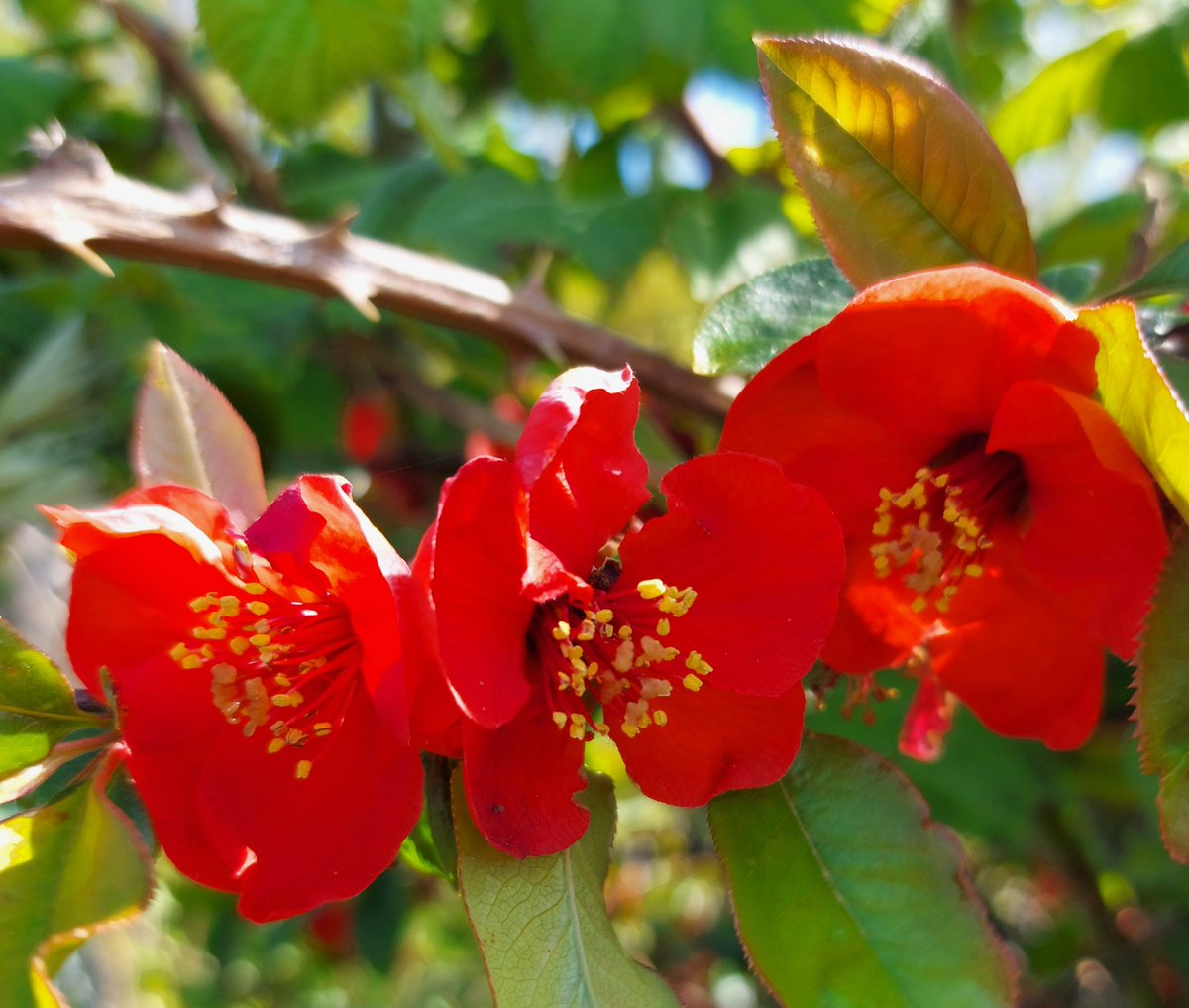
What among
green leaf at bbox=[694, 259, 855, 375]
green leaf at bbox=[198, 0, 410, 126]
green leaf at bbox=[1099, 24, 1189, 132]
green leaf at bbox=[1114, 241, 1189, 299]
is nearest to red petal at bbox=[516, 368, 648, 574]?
green leaf at bbox=[694, 259, 855, 375]

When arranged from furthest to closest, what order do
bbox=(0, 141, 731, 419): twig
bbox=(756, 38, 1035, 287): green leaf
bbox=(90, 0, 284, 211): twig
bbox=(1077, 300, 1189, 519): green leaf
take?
1. bbox=(90, 0, 284, 211): twig
2. bbox=(0, 141, 731, 419): twig
3. bbox=(756, 38, 1035, 287): green leaf
4. bbox=(1077, 300, 1189, 519): green leaf

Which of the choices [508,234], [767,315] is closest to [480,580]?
[767,315]

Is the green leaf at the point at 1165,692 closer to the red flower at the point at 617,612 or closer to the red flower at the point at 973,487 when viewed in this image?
the red flower at the point at 973,487

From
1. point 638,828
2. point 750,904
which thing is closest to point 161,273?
point 750,904

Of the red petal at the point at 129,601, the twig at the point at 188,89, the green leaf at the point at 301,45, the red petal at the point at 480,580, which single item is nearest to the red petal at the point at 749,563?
the red petal at the point at 480,580

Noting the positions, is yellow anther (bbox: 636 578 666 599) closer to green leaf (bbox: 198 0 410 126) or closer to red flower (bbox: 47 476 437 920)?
red flower (bbox: 47 476 437 920)
